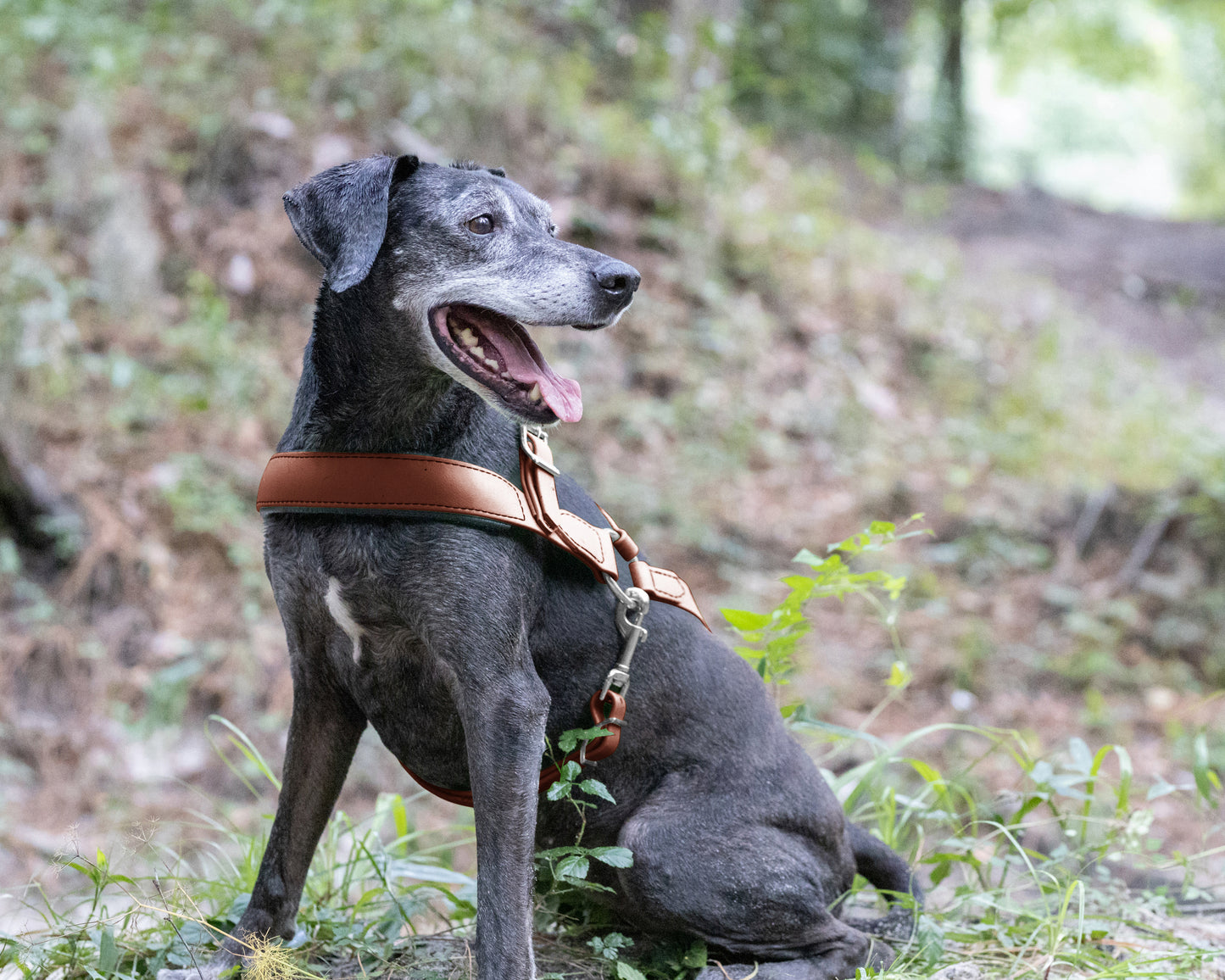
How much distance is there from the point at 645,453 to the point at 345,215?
205 inches

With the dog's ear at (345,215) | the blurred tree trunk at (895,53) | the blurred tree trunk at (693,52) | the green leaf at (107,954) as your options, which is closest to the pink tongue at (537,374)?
the dog's ear at (345,215)

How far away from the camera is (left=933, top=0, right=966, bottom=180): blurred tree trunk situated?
15695mm

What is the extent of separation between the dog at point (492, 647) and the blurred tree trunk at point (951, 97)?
575 inches

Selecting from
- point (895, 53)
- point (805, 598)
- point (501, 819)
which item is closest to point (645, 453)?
point (805, 598)

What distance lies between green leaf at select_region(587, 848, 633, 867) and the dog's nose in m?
1.28

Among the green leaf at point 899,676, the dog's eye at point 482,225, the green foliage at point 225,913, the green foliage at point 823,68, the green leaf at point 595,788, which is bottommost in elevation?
the green foliage at point 225,913

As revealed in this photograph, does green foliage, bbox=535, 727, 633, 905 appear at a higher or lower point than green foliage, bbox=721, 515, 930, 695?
lower

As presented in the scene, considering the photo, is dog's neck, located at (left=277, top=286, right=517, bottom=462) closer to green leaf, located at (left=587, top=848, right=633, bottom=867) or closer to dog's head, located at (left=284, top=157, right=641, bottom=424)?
dog's head, located at (left=284, top=157, right=641, bottom=424)

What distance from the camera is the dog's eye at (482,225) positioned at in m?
2.45

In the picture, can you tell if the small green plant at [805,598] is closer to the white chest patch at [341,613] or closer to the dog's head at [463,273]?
Answer: the dog's head at [463,273]

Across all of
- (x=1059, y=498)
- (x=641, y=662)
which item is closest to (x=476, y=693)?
(x=641, y=662)

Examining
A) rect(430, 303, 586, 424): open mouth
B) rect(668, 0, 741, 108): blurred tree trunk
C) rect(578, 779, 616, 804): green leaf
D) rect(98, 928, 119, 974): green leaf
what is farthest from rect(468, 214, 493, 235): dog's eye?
rect(668, 0, 741, 108): blurred tree trunk

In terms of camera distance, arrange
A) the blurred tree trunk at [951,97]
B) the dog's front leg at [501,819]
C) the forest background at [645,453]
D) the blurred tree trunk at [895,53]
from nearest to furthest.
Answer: the dog's front leg at [501,819], the forest background at [645,453], the blurred tree trunk at [895,53], the blurred tree trunk at [951,97]

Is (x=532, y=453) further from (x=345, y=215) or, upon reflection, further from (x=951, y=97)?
(x=951, y=97)
